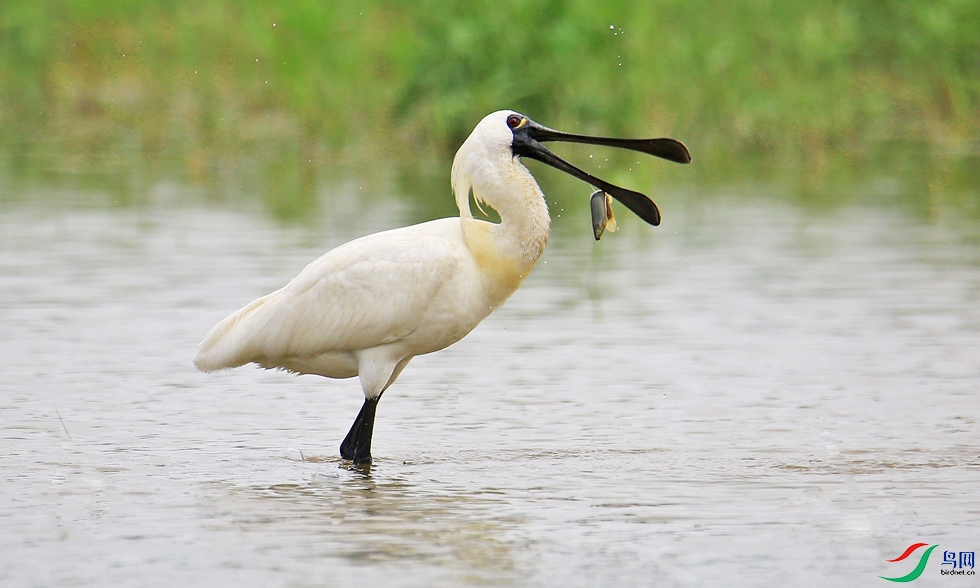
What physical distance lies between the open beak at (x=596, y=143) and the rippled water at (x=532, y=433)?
39.7 inches

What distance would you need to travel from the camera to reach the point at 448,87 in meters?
20.5

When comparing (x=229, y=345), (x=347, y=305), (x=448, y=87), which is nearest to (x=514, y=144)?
(x=347, y=305)

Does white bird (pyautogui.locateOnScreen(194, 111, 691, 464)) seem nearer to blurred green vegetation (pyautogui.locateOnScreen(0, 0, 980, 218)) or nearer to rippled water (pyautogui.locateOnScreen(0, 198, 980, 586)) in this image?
rippled water (pyautogui.locateOnScreen(0, 198, 980, 586))

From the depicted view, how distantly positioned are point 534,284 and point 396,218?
2966 millimetres

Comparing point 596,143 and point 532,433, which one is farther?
point 532,433

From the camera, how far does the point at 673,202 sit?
1730cm

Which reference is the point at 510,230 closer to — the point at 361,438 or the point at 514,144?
the point at 514,144

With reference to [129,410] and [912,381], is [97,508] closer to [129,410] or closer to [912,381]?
[129,410]

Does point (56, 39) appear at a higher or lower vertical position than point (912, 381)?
higher

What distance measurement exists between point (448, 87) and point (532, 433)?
12944 mm

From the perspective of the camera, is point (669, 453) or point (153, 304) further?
point (153, 304)

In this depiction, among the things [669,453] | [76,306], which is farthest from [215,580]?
[76,306]

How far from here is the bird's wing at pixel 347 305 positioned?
7.29 meters

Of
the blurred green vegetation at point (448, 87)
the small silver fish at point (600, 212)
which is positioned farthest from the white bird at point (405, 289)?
the blurred green vegetation at point (448, 87)
